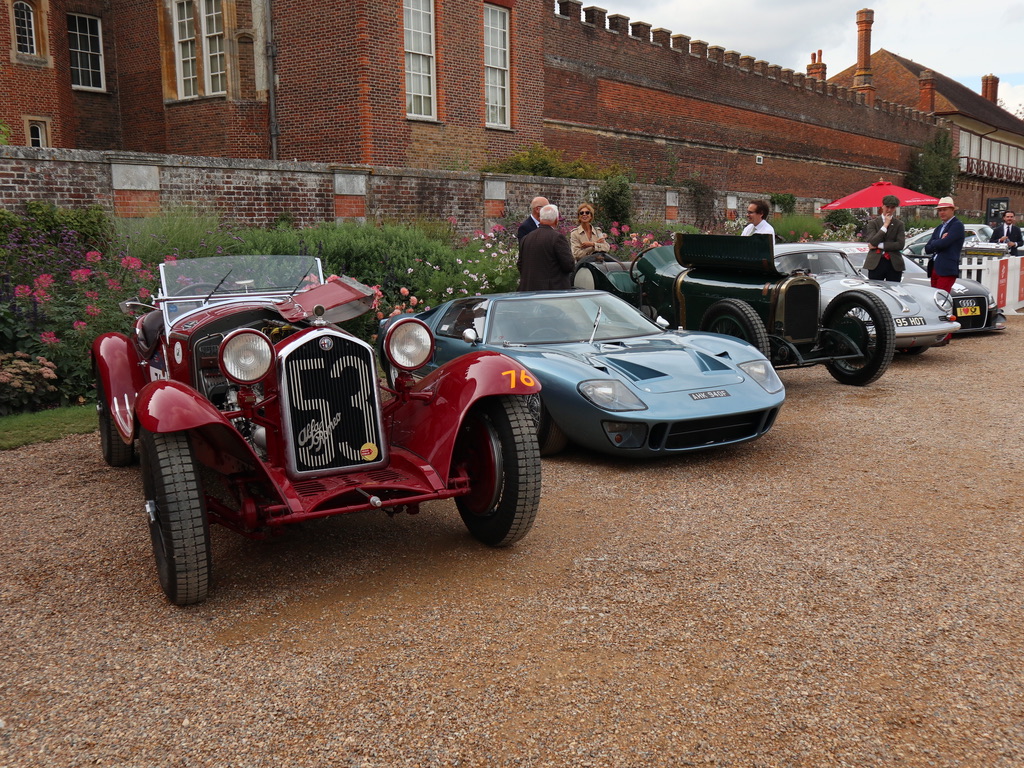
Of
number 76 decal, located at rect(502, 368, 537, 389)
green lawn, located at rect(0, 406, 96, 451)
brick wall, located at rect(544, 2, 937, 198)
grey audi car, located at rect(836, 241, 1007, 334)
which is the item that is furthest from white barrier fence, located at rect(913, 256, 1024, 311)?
brick wall, located at rect(544, 2, 937, 198)

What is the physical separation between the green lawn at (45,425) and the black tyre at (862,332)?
735 cm

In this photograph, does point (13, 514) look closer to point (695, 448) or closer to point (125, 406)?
point (125, 406)

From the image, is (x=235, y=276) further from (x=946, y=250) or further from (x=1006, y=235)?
(x=1006, y=235)

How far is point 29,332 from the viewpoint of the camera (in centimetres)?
891

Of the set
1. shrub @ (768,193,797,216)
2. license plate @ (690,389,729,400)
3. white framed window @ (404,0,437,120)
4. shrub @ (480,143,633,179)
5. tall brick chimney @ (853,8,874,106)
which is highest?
tall brick chimney @ (853,8,874,106)

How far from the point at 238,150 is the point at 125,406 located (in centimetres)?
1629

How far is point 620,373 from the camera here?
20.9 ft

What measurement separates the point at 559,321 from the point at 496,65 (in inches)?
685

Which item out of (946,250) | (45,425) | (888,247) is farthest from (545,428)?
(946,250)

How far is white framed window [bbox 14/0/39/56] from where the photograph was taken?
896 inches

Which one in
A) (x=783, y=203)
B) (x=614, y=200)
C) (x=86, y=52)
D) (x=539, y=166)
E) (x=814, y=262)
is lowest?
(x=814, y=262)

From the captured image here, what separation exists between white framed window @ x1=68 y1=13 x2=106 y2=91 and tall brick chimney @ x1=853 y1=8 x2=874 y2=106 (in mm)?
44863

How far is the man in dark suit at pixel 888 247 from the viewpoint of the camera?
1188cm

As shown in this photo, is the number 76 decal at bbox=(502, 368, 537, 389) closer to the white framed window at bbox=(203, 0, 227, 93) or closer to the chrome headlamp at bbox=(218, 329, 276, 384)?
the chrome headlamp at bbox=(218, 329, 276, 384)
